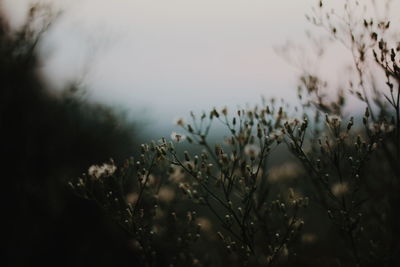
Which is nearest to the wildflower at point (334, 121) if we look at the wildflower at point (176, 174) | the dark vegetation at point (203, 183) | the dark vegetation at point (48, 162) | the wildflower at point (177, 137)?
the dark vegetation at point (203, 183)

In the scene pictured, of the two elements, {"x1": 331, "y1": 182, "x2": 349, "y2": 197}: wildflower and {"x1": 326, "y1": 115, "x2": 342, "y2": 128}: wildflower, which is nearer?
{"x1": 331, "y1": 182, "x2": 349, "y2": 197}: wildflower

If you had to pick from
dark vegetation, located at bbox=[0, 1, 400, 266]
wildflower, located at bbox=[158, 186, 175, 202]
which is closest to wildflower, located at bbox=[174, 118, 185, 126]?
dark vegetation, located at bbox=[0, 1, 400, 266]

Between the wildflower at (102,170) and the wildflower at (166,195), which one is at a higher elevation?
the wildflower at (166,195)

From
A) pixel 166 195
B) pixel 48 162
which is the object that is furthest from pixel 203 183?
pixel 48 162

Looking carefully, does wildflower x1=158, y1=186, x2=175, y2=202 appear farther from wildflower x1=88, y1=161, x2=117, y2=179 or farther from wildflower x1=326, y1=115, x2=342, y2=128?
wildflower x1=326, y1=115, x2=342, y2=128

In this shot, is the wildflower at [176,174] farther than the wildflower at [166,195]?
No

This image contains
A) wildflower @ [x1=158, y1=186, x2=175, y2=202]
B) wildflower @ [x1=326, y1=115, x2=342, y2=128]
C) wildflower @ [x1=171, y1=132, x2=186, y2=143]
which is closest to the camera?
wildflower @ [x1=326, y1=115, x2=342, y2=128]

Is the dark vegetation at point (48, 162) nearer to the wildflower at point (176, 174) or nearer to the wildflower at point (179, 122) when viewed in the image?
the wildflower at point (176, 174)

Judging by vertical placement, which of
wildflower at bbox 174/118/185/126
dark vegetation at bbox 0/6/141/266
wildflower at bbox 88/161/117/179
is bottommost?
wildflower at bbox 88/161/117/179

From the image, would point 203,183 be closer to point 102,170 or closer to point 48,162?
point 102,170

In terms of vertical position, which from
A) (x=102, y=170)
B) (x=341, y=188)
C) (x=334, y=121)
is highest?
(x=334, y=121)

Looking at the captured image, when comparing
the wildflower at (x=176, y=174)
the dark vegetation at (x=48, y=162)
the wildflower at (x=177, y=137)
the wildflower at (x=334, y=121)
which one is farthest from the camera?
the dark vegetation at (x=48, y=162)

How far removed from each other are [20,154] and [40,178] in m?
1.45

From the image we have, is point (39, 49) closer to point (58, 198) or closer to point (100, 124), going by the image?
point (100, 124)
